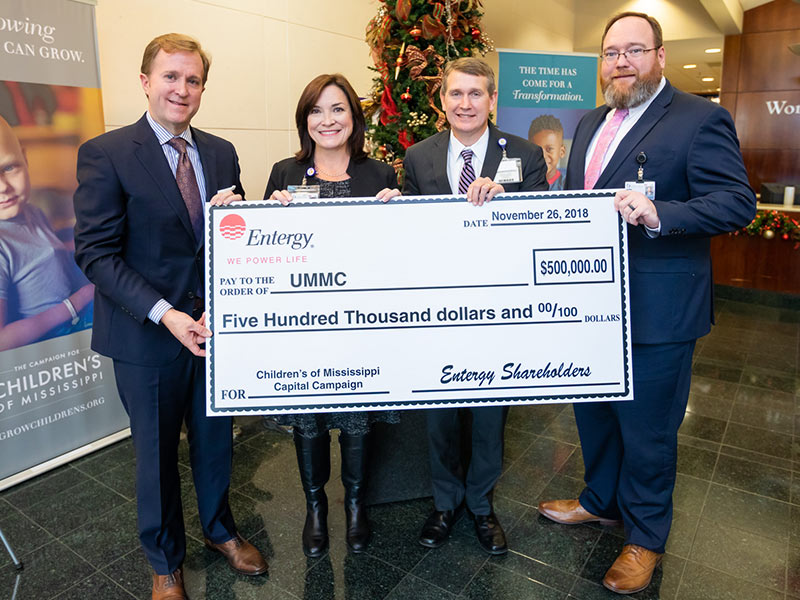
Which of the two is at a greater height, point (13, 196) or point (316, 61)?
point (316, 61)

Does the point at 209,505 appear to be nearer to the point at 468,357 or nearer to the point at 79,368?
the point at 468,357

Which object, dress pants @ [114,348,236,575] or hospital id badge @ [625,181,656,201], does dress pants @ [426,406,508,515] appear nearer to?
dress pants @ [114,348,236,575]

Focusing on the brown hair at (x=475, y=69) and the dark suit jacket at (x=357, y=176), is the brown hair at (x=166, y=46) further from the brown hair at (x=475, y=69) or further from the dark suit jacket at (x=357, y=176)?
the brown hair at (x=475, y=69)

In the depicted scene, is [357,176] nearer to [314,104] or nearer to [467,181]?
[314,104]

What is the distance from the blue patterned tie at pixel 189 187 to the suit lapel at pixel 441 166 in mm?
857

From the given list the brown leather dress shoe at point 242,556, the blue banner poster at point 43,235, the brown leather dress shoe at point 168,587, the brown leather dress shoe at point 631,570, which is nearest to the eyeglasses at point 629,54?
the brown leather dress shoe at point 631,570

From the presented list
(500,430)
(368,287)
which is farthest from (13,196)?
(500,430)

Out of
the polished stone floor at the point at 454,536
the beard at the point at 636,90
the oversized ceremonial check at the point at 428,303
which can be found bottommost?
the polished stone floor at the point at 454,536

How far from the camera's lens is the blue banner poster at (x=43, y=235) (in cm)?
273

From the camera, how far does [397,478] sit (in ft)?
8.85

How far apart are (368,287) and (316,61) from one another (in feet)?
10.4

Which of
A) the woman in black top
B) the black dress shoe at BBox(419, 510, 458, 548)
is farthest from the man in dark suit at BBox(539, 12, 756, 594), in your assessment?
the woman in black top

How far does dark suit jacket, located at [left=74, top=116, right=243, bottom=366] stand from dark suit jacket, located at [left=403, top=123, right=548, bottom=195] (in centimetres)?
87

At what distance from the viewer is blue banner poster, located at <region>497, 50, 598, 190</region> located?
5062mm
